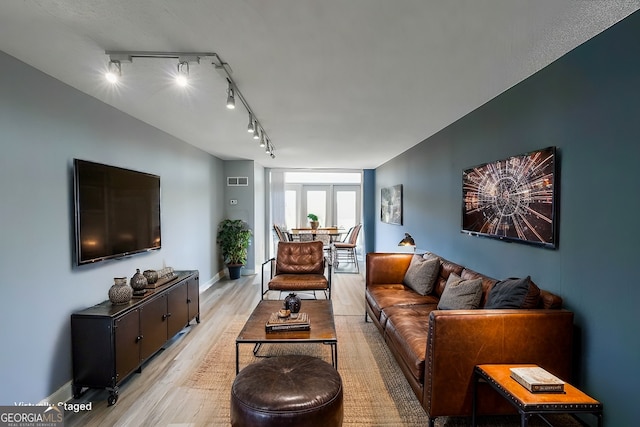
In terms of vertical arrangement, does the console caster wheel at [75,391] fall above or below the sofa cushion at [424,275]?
below

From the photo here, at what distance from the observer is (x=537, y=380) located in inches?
65.1

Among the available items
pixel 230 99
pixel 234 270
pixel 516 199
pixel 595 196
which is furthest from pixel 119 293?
pixel 234 270

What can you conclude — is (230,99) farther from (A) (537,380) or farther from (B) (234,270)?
(B) (234,270)

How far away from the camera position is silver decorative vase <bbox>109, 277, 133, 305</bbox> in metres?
2.61

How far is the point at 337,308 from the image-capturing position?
178 inches

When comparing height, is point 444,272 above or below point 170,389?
above

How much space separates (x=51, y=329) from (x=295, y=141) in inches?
139

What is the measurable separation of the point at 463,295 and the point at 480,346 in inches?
28.7

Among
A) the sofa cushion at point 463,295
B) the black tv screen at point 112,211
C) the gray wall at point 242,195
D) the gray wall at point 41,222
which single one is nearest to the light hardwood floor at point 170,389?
the gray wall at point 41,222

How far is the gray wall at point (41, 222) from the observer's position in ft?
6.56

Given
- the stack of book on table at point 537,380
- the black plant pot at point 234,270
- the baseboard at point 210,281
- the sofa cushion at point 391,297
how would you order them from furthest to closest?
the black plant pot at point 234,270 → the baseboard at point 210,281 → the sofa cushion at point 391,297 → the stack of book on table at point 537,380

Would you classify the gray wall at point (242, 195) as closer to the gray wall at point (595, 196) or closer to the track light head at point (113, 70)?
the track light head at point (113, 70)

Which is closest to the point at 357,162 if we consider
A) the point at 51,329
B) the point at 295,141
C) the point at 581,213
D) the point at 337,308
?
the point at 295,141

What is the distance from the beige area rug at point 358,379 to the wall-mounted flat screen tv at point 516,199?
1316 mm
